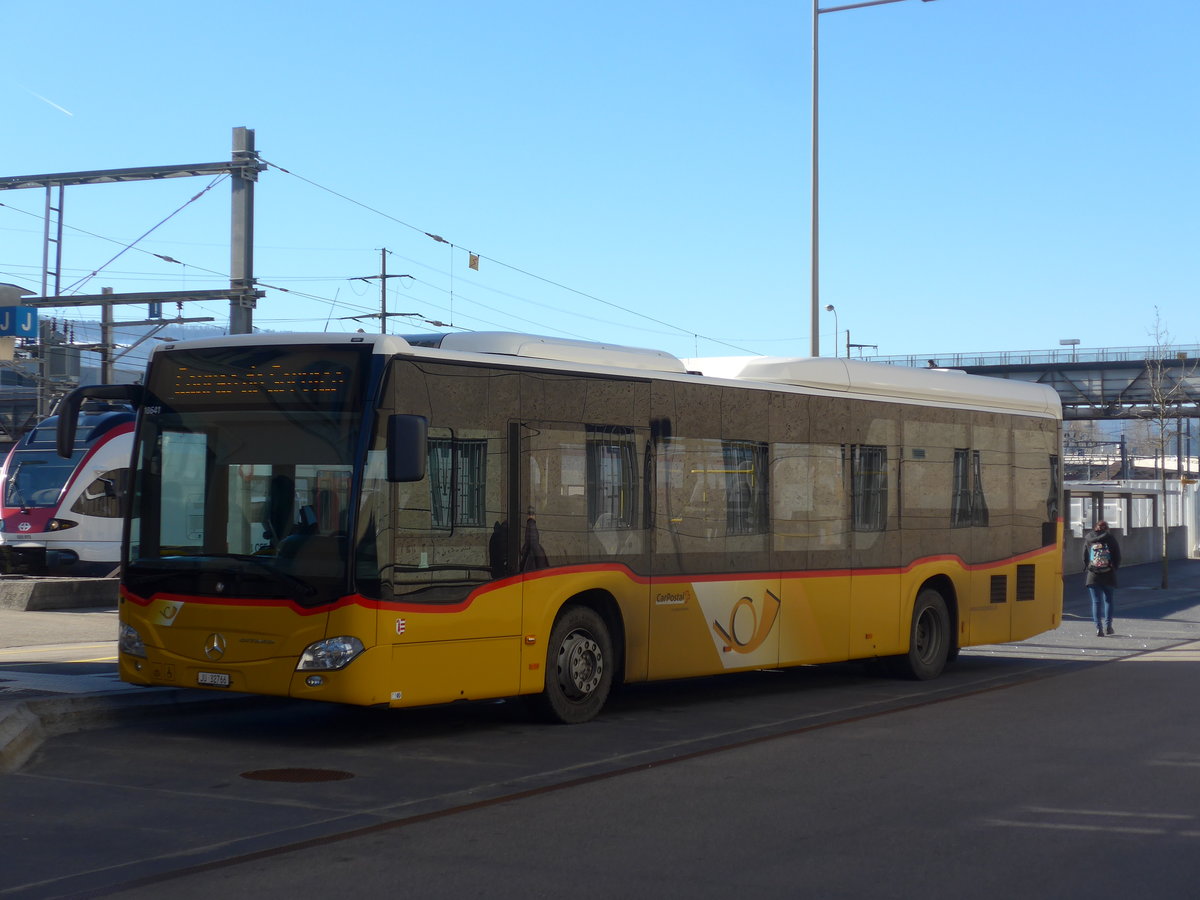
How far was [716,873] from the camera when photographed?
668 cm

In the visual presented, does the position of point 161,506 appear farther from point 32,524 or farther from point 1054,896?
point 32,524

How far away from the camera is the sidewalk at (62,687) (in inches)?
398

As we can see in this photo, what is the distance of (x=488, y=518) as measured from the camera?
35.3 feet

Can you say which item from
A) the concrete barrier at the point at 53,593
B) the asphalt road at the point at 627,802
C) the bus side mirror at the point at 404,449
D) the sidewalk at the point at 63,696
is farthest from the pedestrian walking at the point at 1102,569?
the concrete barrier at the point at 53,593

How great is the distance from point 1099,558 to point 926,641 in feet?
22.6

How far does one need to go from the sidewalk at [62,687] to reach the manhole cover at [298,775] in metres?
1.58

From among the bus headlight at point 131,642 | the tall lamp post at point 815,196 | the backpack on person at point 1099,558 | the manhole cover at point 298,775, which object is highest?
the tall lamp post at point 815,196

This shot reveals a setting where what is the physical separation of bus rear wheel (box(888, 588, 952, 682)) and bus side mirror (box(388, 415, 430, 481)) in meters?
7.47

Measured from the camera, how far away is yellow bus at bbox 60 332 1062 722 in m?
10.0

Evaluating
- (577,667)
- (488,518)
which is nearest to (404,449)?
(488,518)

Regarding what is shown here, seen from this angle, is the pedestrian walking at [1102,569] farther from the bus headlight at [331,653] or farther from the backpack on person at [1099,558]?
the bus headlight at [331,653]

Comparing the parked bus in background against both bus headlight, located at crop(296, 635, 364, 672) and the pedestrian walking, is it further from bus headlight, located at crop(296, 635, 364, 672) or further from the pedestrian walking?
bus headlight, located at crop(296, 635, 364, 672)

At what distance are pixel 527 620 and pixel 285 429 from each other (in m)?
2.34

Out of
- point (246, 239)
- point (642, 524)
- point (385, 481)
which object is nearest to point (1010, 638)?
point (642, 524)
